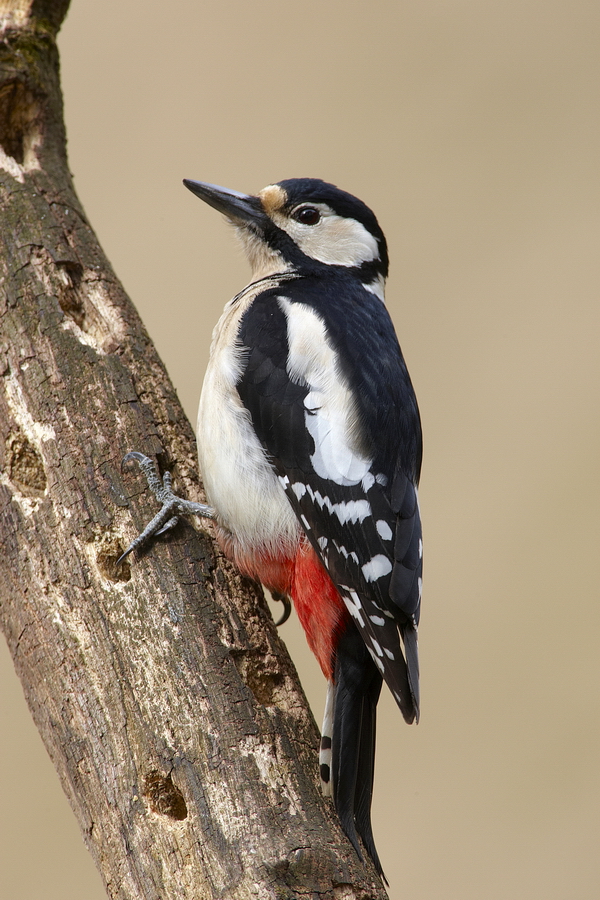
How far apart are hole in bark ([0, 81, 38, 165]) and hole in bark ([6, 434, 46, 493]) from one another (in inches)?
30.4

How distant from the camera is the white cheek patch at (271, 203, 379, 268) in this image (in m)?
2.07

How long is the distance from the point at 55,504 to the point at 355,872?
82 cm

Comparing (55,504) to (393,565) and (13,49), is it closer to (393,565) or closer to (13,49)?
(393,565)

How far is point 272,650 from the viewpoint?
4.80 ft

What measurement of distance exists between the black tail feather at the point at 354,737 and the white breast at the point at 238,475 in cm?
25

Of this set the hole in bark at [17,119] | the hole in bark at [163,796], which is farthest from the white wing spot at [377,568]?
the hole in bark at [17,119]

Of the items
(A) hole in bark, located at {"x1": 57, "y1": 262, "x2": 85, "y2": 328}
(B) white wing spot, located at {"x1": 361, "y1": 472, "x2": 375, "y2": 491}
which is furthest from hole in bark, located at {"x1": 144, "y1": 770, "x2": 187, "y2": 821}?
(A) hole in bark, located at {"x1": 57, "y1": 262, "x2": 85, "y2": 328}

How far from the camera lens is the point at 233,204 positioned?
6.75 feet

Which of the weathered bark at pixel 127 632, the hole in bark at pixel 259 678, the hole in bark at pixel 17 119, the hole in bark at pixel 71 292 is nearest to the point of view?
the weathered bark at pixel 127 632

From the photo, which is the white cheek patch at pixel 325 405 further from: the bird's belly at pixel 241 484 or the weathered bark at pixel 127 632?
the weathered bark at pixel 127 632

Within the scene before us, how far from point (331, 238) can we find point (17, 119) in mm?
839

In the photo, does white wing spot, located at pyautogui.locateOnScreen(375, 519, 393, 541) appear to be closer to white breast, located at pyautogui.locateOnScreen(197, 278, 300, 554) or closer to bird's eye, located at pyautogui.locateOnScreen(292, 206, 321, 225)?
white breast, located at pyautogui.locateOnScreen(197, 278, 300, 554)

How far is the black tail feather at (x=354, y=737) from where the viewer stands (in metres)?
1.31

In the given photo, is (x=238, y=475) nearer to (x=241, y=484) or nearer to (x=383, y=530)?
(x=241, y=484)
